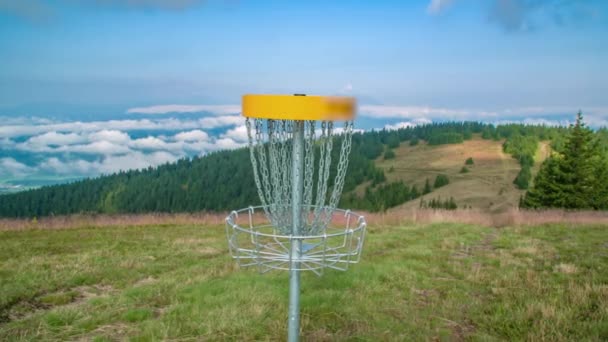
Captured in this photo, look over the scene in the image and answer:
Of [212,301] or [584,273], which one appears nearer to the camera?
[212,301]

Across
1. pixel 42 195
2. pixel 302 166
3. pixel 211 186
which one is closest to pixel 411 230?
pixel 302 166

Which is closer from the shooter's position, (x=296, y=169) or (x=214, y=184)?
(x=296, y=169)

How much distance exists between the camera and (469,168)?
72.7 m

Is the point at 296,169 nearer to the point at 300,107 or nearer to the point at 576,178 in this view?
the point at 300,107

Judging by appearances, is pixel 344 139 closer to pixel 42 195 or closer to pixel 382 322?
pixel 382 322

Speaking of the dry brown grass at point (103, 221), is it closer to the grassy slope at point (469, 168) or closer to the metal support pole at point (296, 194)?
the metal support pole at point (296, 194)

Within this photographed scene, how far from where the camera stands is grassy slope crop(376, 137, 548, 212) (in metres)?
58.0

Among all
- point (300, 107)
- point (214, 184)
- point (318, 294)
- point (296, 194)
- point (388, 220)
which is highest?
point (300, 107)

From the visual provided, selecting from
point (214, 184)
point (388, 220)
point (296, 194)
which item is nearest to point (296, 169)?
point (296, 194)

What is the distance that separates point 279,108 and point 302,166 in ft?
2.15

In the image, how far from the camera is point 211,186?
339 feet

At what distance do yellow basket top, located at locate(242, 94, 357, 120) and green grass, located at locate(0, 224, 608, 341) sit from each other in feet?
11.6

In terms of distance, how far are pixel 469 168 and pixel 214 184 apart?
53430 millimetres

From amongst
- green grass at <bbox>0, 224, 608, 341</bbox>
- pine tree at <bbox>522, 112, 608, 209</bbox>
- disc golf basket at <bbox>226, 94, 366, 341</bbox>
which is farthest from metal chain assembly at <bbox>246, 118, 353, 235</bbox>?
pine tree at <bbox>522, 112, 608, 209</bbox>
